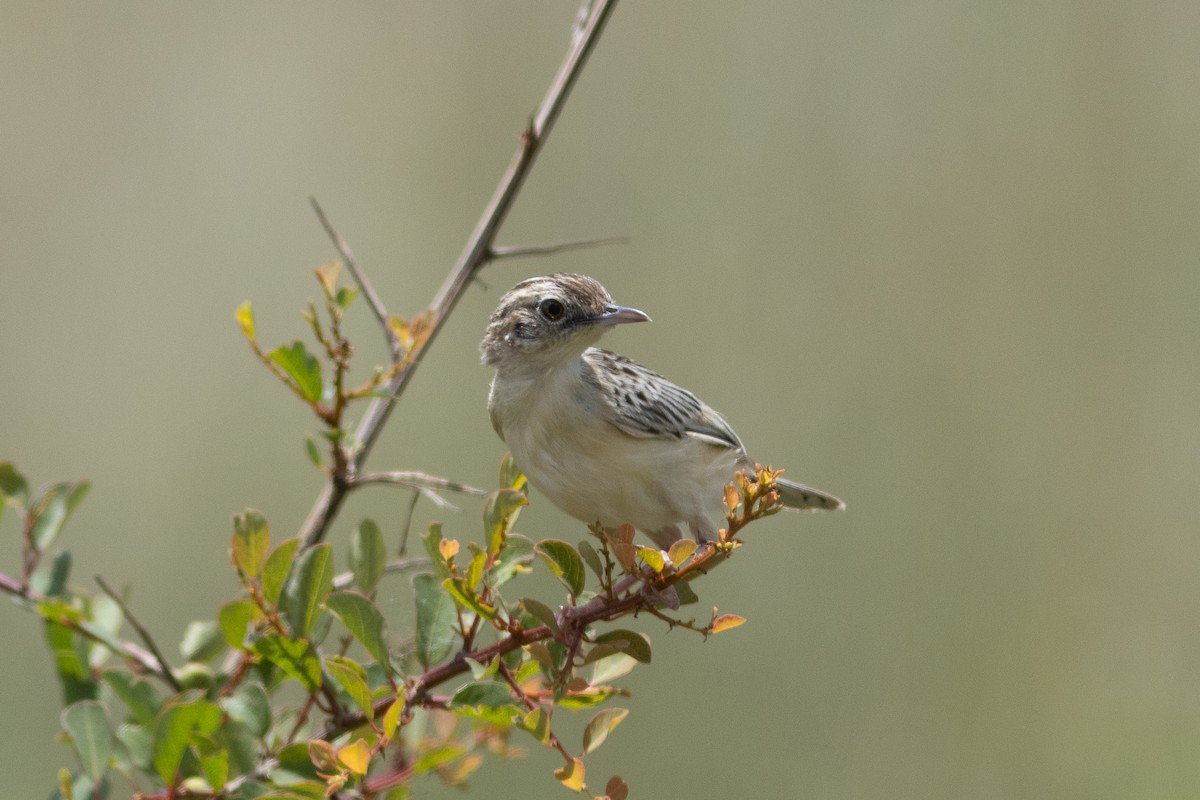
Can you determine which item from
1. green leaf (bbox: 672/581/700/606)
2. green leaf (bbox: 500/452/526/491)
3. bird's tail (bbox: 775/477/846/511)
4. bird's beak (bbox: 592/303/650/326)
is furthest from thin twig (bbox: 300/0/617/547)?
bird's tail (bbox: 775/477/846/511)

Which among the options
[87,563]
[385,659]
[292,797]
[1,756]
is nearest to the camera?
[292,797]

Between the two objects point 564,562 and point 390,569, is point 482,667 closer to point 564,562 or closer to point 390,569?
point 564,562

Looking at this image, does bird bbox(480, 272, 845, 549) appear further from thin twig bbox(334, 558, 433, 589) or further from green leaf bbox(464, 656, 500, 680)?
green leaf bbox(464, 656, 500, 680)

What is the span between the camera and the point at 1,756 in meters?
4.14

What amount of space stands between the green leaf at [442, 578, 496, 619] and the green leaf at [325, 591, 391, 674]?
0.17 m

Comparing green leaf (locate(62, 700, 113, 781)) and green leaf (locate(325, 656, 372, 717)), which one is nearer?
green leaf (locate(325, 656, 372, 717))

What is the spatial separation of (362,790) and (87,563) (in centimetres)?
422

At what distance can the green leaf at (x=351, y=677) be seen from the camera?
5.71 feet

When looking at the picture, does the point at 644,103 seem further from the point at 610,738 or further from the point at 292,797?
the point at 292,797

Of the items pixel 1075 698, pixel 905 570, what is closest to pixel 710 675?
pixel 905 570

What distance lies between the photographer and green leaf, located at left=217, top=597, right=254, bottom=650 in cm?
197

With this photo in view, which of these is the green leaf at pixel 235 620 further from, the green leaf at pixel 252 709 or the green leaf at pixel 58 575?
the green leaf at pixel 58 575

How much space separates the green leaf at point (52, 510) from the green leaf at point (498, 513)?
0.98 meters

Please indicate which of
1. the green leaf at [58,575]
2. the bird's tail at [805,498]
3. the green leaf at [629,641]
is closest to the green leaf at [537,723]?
the green leaf at [629,641]
